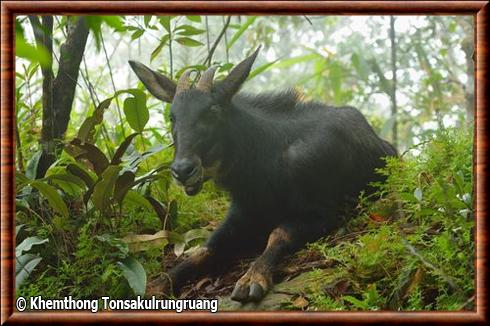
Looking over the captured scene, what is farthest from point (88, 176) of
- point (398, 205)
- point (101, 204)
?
point (398, 205)

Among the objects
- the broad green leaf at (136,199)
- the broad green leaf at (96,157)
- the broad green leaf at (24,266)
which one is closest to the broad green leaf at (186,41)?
the broad green leaf at (96,157)

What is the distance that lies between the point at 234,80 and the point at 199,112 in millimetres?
364

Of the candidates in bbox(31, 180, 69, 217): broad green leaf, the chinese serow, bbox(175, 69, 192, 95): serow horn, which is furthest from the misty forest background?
bbox(175, 69, 192, 95): serow horn

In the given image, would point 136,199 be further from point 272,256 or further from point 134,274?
point 272,256

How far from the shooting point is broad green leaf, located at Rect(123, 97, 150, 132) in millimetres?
5477

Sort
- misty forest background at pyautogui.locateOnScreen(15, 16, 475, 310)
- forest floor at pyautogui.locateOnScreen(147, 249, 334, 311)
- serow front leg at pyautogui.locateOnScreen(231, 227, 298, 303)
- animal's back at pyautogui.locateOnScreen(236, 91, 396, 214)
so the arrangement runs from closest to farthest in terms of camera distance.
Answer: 1. misty forest background at pyautogui.locateOnScreen(15, 16, 475, 310)
2. forest floor at pyautogui.locateOnScreen(147, 249, 334, 311)
3. serow front leg at pyautogui.locateOnScreen(231, 227, 298, 303)
4. animal's back at pyautogui.locateOnScreen(236, 91, 396, 214)

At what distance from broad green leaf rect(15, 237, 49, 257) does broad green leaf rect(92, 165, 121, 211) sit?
469 millimetres

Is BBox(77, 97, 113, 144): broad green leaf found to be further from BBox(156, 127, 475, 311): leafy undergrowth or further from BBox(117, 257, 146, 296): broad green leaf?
BBox(156, 127, 475, 311): leafy undergrowth

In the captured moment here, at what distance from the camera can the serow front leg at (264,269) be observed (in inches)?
173

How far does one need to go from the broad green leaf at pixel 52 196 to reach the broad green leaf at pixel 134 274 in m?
0.62

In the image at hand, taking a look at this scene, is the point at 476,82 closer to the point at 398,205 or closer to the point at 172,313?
the point at 398,205

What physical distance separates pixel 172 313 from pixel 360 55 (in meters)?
4.87

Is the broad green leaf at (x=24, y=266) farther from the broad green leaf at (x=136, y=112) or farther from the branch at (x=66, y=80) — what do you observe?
the broad green leaf at (x=136, y=112)

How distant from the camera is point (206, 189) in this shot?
5.93m
